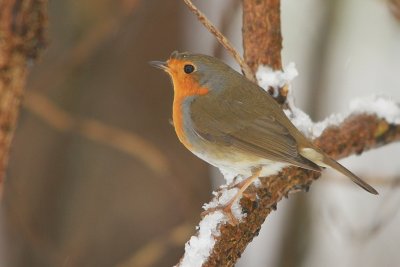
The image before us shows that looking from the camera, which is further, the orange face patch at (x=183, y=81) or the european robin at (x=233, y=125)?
the orange face patch at (x=183, y=81)

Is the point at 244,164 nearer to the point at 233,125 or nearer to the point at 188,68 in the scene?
the point at 233,125

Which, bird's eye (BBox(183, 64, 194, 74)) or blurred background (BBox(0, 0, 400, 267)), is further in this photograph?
blurred background (BBox(0, 0, 400, 267))

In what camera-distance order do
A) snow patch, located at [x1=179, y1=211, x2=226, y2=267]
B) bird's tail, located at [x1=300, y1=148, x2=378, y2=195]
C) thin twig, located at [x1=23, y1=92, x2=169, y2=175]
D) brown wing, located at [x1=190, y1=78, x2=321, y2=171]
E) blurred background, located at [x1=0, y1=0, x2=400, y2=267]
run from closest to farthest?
snow patch, located at [x1=179, y1=211, x2=226, y2=267]
bird's tail, located at [x1=300, y1=148, x2=378, y2=195]
brown wing, located at [x1=190, y1=78, x2=321, y2=171]
thin twig, located at [x1=23, y1=92, x2=169, y2=175]
blurred background, located at [x1=0, y1=0, x2=400, y2=267]

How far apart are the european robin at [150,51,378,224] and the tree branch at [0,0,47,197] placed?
1.86 ft

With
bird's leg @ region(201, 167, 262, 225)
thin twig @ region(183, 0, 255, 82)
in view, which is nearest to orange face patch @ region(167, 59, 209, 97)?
thin twig @ region(183, 0, 255, 82)

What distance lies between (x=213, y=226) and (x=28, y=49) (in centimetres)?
91

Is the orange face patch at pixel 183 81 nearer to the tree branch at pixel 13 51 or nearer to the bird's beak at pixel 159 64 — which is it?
the bird's beak at pixel 159 64

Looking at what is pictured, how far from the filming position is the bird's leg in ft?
7.61

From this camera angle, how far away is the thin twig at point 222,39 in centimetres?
242

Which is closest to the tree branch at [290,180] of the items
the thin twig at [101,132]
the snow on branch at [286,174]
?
the snow on branch at [286,174]

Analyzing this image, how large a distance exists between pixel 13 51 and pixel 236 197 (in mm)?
939

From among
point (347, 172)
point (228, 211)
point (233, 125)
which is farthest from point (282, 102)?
point (228, 211)

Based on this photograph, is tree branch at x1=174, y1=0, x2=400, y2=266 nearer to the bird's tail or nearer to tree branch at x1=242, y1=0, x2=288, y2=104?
tree branch at x1=242, y1=0, x2=288, y2=104

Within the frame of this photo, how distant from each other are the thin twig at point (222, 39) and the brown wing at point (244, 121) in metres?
0.09
